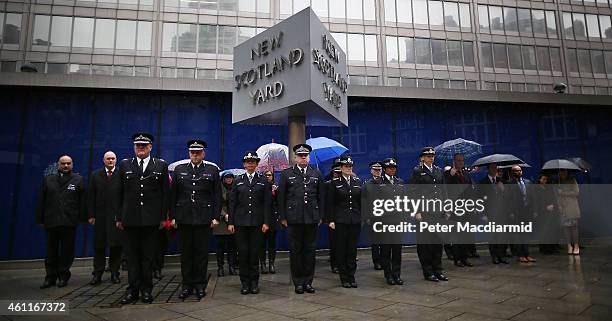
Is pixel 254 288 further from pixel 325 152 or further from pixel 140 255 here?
pixel 325 152

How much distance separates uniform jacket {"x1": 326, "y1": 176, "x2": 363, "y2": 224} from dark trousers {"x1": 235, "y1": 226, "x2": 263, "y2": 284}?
50.2 inches

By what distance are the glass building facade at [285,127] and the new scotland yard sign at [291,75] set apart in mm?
3053

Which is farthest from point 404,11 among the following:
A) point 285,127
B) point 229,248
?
point 229,248

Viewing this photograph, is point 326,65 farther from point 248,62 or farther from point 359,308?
point 359,308

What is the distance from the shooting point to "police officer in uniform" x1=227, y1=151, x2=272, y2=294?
5.64 metres

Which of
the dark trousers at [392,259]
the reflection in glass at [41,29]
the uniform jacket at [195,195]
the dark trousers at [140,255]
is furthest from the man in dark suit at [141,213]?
the reflection in glass at [41,29]

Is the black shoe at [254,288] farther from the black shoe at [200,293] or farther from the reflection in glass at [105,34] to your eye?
the reflection in glass at [105,34]

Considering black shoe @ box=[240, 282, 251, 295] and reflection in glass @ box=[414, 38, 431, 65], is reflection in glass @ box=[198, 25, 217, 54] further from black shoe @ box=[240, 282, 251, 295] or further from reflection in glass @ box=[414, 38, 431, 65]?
black shoe @ box=[240, 282, 251, 295]

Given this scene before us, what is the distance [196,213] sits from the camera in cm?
537

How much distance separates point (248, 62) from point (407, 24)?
1223 inches

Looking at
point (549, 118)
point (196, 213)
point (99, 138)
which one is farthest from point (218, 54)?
point (196, 213)

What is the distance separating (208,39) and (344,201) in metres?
29.3

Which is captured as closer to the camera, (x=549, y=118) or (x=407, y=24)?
(x=549, y=118)

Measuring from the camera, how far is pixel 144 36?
3059cm
